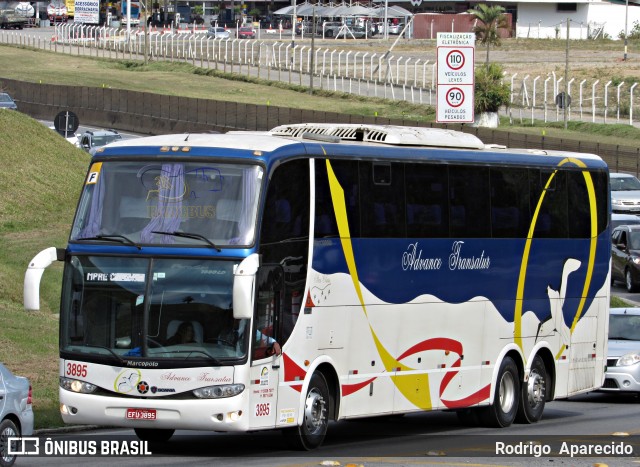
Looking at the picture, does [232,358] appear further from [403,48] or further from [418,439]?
[403,48]

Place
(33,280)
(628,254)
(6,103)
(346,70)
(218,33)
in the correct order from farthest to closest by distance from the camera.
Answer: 1. (218,33)
2. (346,70)
3. (6,103)
4. (628,254)
5. (33,280)

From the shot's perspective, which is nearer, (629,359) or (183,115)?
(629,359)

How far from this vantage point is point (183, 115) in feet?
230

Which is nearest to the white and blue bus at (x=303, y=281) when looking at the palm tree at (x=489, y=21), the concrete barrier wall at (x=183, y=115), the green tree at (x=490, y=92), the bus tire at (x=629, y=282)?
the bus tire at (x=629, y=282)

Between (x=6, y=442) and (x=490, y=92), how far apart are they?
207 feet

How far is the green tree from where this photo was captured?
7462cm

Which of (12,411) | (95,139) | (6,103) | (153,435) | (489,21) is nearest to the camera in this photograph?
(12,411)

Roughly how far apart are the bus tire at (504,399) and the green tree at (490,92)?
5595 cm

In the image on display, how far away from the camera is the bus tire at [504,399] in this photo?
760 inches

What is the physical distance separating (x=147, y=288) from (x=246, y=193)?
4.85 ft

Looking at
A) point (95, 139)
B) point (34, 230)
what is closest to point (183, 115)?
point (95, 139)

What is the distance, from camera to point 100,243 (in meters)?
14.8

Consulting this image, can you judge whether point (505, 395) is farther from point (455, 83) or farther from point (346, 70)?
point (346, 70)

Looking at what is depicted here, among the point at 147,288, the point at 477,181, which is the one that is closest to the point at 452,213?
the point at 477,181
